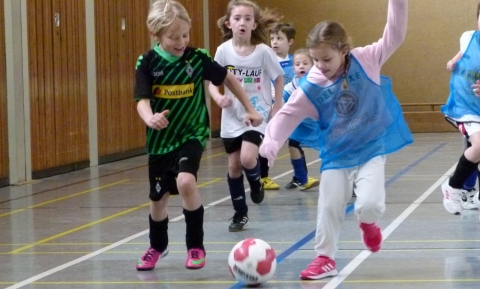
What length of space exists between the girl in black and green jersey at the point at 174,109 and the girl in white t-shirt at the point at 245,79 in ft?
5.04

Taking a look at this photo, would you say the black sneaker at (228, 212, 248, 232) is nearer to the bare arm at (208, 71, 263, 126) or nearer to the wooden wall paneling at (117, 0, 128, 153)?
the bare arm at (208, 71, 263, 126)

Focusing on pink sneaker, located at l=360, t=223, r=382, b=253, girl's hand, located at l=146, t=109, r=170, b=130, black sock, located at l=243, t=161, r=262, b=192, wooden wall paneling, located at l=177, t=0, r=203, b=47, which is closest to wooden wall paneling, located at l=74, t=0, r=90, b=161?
wooden wall paneling, located at l=177, t=0, r=203, b=47

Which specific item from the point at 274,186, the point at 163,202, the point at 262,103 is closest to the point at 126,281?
the point at 163,202

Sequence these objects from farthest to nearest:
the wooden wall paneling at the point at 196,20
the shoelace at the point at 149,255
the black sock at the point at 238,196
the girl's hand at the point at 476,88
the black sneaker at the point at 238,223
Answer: the wooden wall paneling at the point at 196,20 → the black sock at the point at 238,196 → the black sneaker at the point at 238,223 → the girl's hand at the point at 476,88 → the shoelace at the point at 149,255

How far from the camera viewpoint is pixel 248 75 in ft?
23.6

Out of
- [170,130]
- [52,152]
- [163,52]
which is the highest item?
[163,52]

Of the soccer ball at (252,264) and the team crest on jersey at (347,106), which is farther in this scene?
the team crest on jersey at (347,106)

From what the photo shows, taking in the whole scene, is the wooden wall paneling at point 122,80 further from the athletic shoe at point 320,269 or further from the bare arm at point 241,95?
the athletic shoe at point 320,269

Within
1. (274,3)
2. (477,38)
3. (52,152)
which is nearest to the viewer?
(477,38)

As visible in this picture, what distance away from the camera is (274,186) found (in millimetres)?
9414

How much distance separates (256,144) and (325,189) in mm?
2040

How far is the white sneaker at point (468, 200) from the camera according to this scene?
7.52 m

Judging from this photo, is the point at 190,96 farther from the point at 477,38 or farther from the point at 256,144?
the point at 477,38

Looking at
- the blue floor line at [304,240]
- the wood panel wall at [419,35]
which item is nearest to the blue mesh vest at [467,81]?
the blue floor line at [304,240]
